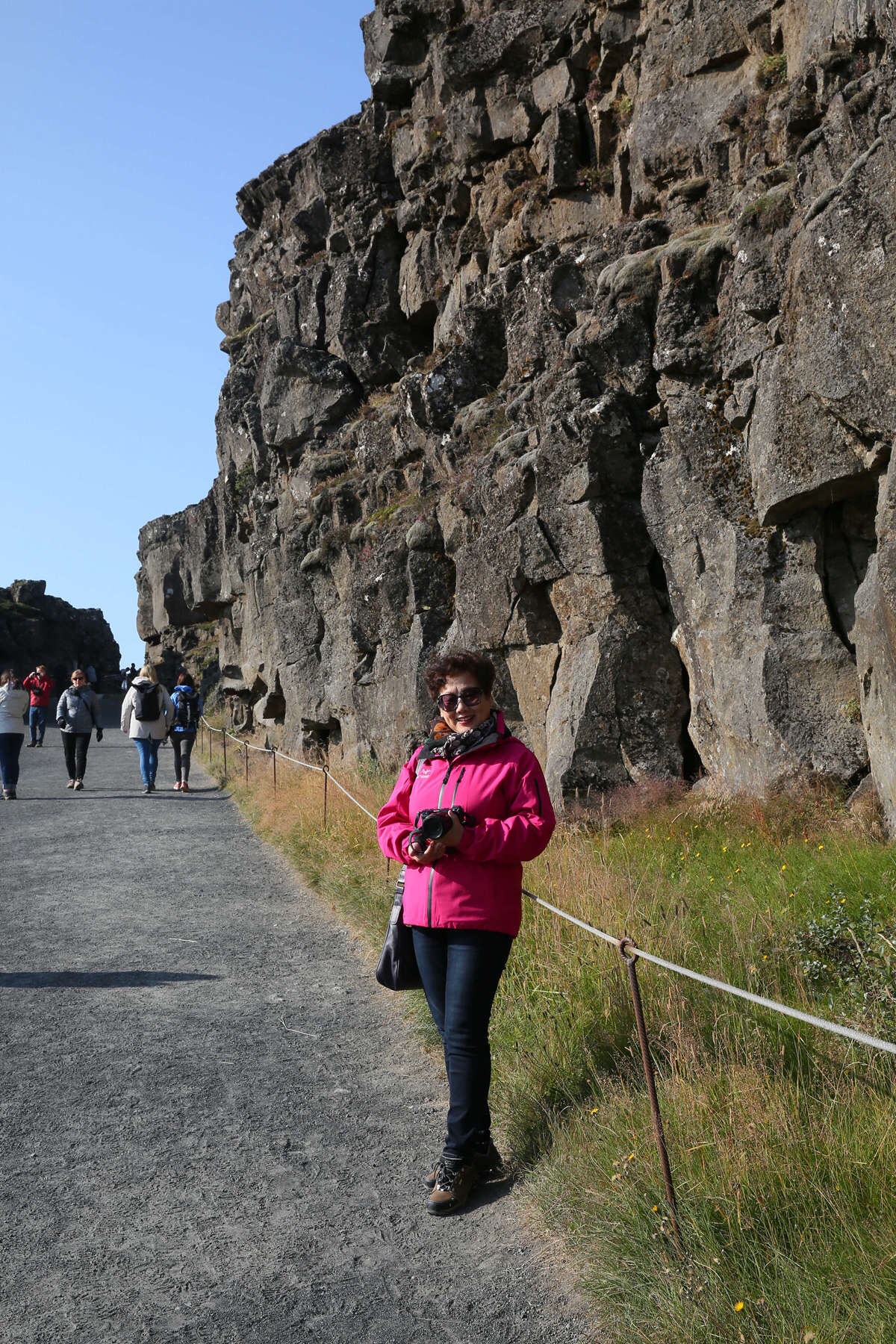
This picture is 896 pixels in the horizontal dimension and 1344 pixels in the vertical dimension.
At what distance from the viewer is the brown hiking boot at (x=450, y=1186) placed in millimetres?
4332

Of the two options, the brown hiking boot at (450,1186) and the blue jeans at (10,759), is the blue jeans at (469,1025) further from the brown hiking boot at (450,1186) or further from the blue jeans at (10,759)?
the blue jeans at (10,759)

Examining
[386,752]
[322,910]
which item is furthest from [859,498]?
[386,752]

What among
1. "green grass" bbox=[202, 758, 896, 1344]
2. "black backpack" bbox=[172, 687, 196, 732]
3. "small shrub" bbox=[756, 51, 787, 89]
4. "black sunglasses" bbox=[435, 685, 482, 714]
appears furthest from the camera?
"black backpack" bbox=[172, 687, 196, 732]

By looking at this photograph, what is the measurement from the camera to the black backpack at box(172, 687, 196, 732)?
21.8 metres

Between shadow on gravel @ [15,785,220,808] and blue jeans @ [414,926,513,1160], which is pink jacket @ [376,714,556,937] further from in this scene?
shadow on gravel @ [15,785,220,808]

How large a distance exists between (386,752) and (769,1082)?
1516 centimetres

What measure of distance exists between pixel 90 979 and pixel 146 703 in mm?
11495

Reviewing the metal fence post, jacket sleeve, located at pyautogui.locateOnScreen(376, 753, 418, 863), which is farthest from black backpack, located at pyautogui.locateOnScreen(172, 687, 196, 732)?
the metal fence post

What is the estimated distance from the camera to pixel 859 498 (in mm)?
10586

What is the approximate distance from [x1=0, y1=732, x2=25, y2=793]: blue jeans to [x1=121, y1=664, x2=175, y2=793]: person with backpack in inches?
69.2

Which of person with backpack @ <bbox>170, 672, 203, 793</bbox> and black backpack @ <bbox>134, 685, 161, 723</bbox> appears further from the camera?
person with backpack @ <bbox>170, 672, 203, 793</bbox>

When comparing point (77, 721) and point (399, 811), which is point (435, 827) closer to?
point (399, 811)

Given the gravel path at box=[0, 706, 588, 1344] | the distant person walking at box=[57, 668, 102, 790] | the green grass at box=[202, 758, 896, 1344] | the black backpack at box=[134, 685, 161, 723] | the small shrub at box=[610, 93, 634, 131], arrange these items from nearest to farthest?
the green grass at box=[202, 758, 896, 1344] < the gravel path at box=[0, 706, 588, 1344] < the small shrub at box=[610, 93, 634, 131] < the black backpack at box=[134, 685, 161, 723] < the distant person walking at box=[57, 668, 102, 790]

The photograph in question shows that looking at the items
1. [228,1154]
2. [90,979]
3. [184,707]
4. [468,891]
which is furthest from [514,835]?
[184,707]
